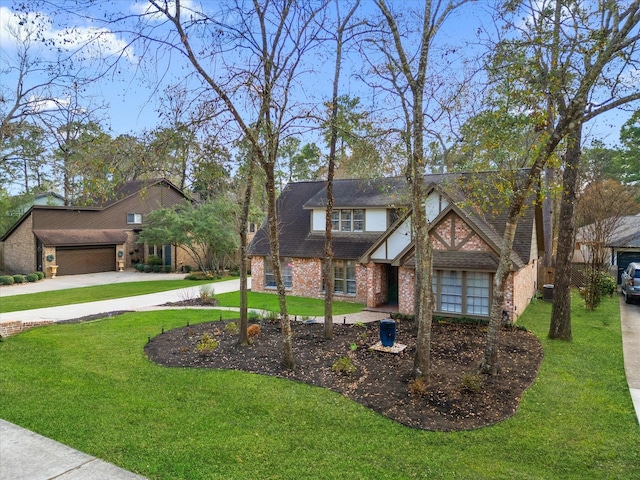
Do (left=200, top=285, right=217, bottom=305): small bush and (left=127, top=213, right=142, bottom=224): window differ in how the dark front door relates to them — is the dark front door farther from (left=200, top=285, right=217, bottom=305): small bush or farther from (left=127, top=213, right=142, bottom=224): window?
(left=127, top=213, right=142, bottom=224): window

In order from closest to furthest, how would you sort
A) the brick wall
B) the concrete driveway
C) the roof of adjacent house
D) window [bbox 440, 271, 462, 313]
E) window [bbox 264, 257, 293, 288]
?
the concrete driveway
the brick wall
the roof of adjacent house
window [bbox 440, 271, 462, 313]
window [bbox 264, 257, 293, 288]

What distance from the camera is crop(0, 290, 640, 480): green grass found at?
5.37 metres

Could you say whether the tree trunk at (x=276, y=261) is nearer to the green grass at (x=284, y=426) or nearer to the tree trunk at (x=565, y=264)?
the green grass at (x=284, y=426)

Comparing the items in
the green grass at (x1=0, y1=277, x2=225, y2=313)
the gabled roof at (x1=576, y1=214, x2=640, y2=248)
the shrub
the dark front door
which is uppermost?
the gabled roof at (x1=576, y1=214, x2=640, y2=248)

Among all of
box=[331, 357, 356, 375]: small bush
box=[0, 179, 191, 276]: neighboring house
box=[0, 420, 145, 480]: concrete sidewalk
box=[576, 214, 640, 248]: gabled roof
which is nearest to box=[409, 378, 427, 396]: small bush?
box=[331, 357, 356, 375]: small bush

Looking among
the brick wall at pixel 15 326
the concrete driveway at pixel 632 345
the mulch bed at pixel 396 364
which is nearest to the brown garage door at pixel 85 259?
the brick wall at pixel 15 326

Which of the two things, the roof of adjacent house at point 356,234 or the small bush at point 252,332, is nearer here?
the small bush at point 252,332

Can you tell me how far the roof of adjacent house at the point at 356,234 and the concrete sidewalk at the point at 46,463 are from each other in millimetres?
11360

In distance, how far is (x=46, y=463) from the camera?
5.36 meters

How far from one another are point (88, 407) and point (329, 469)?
441cm

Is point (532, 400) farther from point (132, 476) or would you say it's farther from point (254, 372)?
point (132, 476)

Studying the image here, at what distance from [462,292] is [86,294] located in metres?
17.9

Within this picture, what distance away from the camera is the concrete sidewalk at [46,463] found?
5062 millimetres

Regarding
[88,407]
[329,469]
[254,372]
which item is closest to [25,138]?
[88,407]
